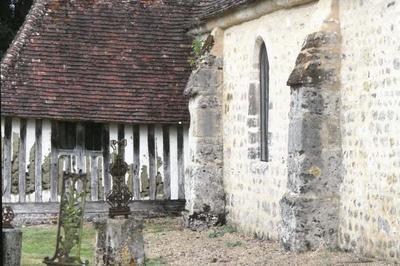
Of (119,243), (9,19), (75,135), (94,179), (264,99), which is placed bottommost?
(119,243)

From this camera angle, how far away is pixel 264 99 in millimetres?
14195

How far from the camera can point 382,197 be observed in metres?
10.1

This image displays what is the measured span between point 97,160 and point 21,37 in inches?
125

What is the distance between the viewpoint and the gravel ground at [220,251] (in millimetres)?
10609

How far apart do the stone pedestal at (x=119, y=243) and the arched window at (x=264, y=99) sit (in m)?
4.48

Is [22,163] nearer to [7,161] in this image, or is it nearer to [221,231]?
[7,161]

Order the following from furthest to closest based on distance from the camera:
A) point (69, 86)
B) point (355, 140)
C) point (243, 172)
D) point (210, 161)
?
point (69, 86)
point (210, 161)
point (243, 172)
point (355, 140)

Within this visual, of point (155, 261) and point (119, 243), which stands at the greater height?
point (119, 243)

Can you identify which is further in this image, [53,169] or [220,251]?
[53,169]

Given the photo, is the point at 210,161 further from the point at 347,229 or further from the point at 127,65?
the point at 347,229

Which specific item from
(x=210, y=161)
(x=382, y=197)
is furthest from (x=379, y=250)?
(x=210, y=161)

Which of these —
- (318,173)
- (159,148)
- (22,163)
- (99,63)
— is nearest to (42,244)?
(22,163)

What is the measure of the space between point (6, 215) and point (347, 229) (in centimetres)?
471

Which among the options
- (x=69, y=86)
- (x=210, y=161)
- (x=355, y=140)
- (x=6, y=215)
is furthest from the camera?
(x=69, y=86)
